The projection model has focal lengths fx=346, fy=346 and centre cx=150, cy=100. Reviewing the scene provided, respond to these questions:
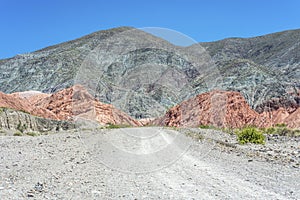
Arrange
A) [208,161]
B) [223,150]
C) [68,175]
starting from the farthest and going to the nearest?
[223,150], [208,161], [68,175]

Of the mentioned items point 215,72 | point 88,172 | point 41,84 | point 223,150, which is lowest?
point 223,150

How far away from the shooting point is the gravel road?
19.1 feet

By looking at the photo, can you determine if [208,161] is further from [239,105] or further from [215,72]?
[239,105]

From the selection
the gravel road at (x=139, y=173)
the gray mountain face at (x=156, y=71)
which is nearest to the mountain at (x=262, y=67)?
the gray mountain face at (x=156, y=71)

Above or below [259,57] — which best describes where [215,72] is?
below

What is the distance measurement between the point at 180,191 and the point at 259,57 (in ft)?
345

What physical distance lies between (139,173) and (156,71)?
2.39 m

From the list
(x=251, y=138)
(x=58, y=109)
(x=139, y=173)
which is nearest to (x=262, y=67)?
(x=58, y=109)

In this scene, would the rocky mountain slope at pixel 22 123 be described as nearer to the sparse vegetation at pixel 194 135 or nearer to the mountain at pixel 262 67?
the sparse vegetation at pixel 194 135

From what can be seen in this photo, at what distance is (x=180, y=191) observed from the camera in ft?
19.4

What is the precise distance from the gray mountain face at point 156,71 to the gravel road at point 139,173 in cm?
148

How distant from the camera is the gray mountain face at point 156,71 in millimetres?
8289

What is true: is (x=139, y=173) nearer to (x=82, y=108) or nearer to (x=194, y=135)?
(x=82, y=108)

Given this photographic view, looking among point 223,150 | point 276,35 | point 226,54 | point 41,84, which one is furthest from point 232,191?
point 276,35
